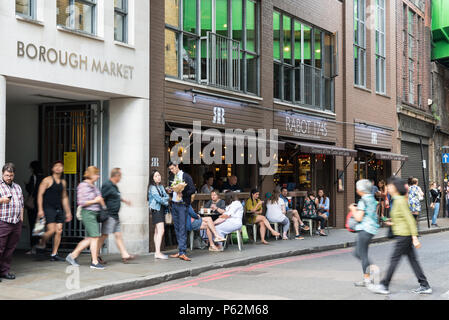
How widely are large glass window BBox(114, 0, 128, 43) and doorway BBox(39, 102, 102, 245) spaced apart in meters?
1.55

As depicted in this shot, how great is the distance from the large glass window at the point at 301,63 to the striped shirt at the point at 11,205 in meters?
10.3

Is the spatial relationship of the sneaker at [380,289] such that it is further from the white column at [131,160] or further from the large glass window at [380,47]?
the large glass window at [380,47]

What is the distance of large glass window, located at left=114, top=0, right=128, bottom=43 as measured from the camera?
12.4 m

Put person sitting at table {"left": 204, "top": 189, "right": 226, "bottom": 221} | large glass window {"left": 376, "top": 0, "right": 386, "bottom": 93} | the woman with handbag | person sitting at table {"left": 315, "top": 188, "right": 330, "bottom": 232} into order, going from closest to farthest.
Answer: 1. the woman with handbag
2. person sitting at table {"left": 204, "top": 189, "right": 226, "bottom": 221}
3. person sitting at table {"left": 315, "top": 188, "right": 330, "bottom": 232}
4. large glass window {"left": 376, "top": 0, "right": 386, "bottom": 93}

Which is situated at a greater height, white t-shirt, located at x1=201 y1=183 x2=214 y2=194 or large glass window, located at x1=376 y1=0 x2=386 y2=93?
large glass window, located at x1=376 y1=0 x2=386 y2=93

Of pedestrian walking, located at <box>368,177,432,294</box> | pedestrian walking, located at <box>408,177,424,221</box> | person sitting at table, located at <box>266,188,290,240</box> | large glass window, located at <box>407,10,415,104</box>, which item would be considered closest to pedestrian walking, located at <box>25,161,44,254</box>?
person sitting at table, located at <box>266,188,290,240</box>

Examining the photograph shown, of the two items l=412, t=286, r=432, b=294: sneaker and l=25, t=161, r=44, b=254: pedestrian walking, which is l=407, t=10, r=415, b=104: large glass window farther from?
l=412, t=286, r=432, b=294: sneaker

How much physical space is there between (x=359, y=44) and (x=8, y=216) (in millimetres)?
16814

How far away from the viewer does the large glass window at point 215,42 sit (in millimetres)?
13992

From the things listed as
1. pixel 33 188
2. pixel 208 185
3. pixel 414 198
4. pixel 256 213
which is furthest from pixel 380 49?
pixel 33 188

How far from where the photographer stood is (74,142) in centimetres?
1280

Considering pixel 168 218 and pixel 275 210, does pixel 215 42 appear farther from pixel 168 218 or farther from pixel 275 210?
pixel 168 218

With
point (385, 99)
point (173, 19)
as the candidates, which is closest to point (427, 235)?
point (385, 99)
